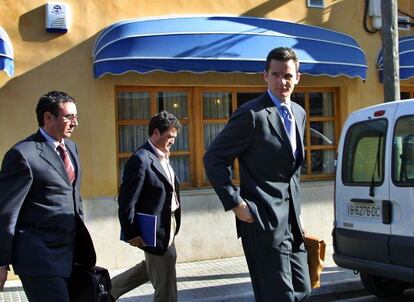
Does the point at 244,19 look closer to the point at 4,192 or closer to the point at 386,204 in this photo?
the point at 386,204

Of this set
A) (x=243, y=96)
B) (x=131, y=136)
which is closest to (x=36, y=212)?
(x=131, y=136)

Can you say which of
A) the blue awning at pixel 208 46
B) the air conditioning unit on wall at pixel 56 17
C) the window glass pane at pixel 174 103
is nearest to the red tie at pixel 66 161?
the blue awning at pixel 208 46

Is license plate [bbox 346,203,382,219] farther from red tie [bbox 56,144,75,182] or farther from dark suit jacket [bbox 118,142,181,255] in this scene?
red tie [bbox 56,144,75,182]

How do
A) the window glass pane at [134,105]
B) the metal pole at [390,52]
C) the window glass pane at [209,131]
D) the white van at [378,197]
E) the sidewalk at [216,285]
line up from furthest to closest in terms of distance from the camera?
the window glass pane at [209,131] < the window glass pane at [134,105] < the metal pole at [390,52] < the sidewalk at [216,285] < the white van at [378,197]

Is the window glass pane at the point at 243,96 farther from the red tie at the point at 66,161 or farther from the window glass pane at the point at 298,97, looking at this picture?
the red tie at the point at 66,161

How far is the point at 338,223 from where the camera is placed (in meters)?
5.89

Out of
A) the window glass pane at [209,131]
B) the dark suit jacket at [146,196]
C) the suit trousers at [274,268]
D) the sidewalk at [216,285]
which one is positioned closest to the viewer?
the suit trousers at [274,268]

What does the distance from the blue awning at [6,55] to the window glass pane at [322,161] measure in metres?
4.66

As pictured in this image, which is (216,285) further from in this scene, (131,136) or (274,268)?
(274,268)

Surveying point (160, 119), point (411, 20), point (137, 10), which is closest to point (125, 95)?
point (137, 10)

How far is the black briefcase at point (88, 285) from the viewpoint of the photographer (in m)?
3.42

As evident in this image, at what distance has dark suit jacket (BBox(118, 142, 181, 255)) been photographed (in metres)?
4.47

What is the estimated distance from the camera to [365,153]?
572 centimetres

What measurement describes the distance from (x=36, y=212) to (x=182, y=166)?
4915 millimetres
